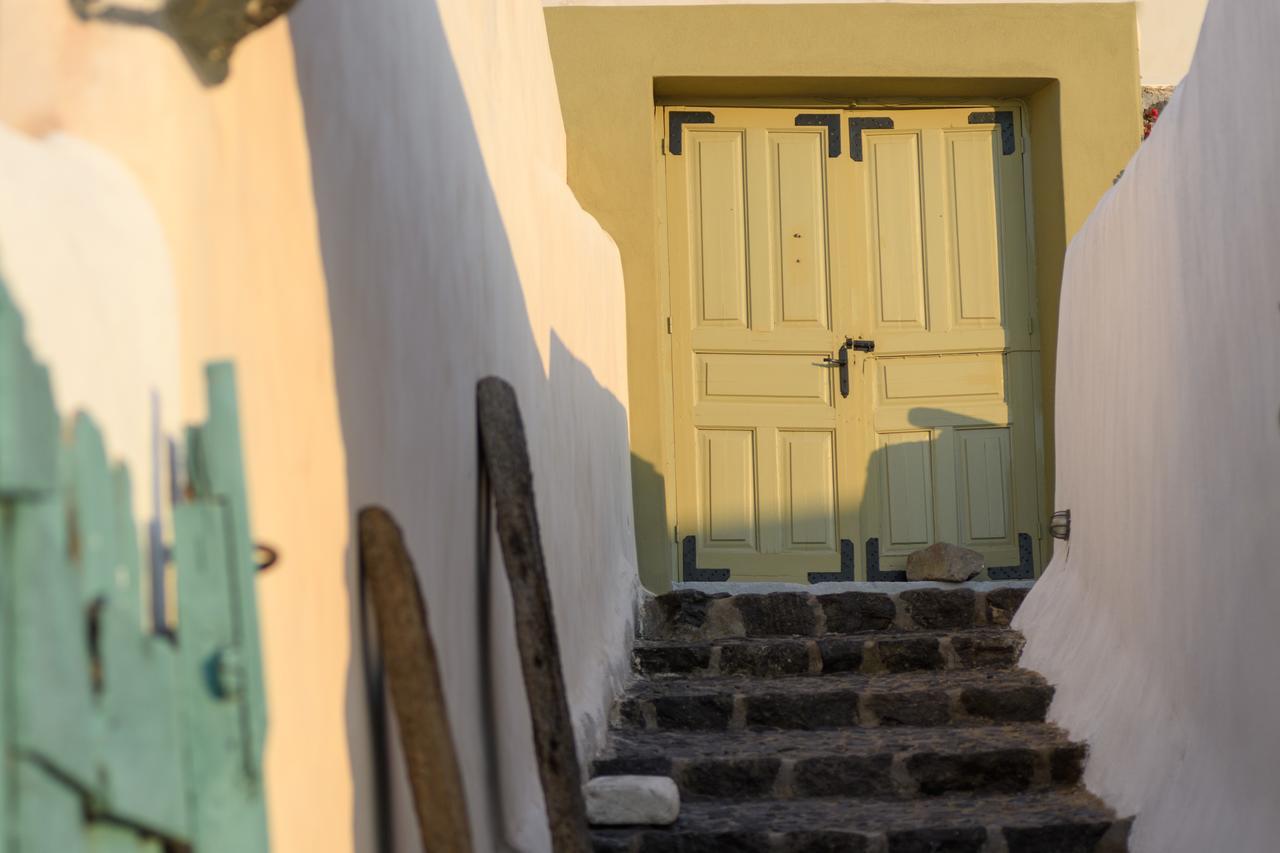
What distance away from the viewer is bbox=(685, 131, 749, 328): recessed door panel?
6.79 metres

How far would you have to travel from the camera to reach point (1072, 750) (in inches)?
167

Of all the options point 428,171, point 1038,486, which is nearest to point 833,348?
point 1038,486

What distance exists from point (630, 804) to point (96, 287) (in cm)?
278

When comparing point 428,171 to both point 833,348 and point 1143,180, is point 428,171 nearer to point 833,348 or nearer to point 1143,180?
point 1143,180

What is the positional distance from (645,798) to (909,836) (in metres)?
0.66

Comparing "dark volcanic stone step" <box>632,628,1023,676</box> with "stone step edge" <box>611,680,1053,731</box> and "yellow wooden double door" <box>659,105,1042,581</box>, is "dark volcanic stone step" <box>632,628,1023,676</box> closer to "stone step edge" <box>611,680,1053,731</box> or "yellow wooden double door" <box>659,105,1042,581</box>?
"stone step edge" <box>611,680,1053,731</box>

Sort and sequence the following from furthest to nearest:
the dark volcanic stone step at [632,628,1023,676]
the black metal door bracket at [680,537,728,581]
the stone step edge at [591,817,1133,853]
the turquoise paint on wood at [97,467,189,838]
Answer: the black metal door bracket at [680,537,728,581] → the dark volcanic stone step at [632,628,1023,676] → the stone step edge at [591,817,1133,853] → the turquoise paint on wood at [97,467,189,838]

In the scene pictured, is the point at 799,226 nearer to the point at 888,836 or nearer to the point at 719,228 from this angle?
the point at 719,228

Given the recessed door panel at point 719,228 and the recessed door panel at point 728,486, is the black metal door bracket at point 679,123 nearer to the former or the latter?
the recessed door panel at point 719,228

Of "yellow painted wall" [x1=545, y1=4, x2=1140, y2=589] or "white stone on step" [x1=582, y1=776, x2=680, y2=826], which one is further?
"yellow painted wall" [x1=545, y1=4, x2=1140, y2=589]

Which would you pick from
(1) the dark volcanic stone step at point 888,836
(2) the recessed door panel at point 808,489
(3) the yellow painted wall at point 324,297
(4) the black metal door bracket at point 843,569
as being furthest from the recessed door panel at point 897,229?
(1) the dark volcanic stone step at point 888,836

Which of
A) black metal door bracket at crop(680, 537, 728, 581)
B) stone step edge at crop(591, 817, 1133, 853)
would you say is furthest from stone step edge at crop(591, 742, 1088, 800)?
black metal door bracket at crop(680, 537, 728, 581)

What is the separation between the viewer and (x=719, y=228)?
22.4 feet

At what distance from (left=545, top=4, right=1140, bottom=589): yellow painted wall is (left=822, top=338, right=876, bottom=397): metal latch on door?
0.76 meters
